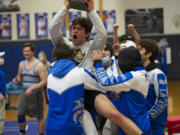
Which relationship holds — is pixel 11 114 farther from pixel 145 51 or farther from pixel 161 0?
pixel 161 0

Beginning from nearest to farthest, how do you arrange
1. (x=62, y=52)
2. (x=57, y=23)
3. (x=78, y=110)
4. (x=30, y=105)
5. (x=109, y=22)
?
(x=78, y=110)
(x=62, y=52)
(x=57, y=23)
(x=30, y=105)
(x=109, y=22)

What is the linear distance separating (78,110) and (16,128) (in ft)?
14.3

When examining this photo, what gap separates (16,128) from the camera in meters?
7.06

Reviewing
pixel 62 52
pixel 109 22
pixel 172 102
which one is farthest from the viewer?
pixel 109 22

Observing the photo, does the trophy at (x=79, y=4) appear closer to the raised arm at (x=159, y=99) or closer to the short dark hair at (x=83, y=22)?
the short dark hair at (x=83, y=22)

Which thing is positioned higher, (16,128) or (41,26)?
(41,26)

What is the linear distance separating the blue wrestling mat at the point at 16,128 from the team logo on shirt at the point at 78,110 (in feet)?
11.7

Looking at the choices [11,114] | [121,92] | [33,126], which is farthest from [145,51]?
[11,114]

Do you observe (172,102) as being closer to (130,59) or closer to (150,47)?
(150,47)

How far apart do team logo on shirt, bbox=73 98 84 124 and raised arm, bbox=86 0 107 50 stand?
712mm

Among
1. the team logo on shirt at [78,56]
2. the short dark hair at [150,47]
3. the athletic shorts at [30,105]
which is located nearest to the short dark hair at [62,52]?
the team logo on shirt at [78,56]

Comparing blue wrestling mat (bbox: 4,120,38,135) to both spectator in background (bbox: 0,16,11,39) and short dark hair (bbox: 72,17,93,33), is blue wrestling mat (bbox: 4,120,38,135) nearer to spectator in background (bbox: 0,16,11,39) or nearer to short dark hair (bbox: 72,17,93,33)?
short dark hair (bbox: 72,17,93,33)

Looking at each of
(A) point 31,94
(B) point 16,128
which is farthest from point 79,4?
(B) point 16,128

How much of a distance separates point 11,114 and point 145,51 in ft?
20.0
